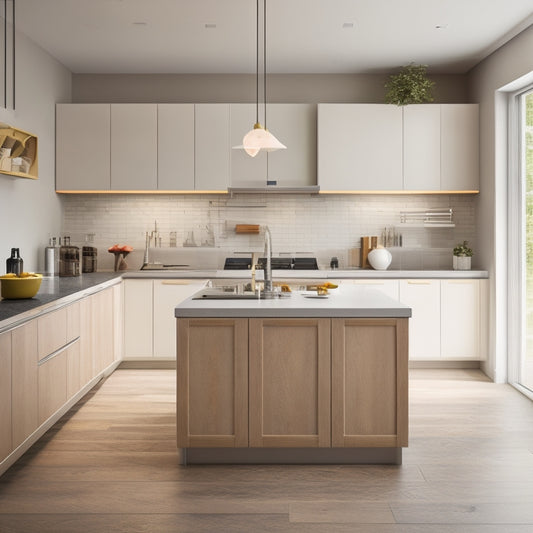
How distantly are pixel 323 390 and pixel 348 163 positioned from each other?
315cm

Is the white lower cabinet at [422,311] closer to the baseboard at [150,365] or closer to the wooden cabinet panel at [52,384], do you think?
the baseboard at [150,365]

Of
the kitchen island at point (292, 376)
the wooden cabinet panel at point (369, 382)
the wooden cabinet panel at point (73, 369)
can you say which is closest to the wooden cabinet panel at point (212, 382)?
the kitchen island at point (292, 376)

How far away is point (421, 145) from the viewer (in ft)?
19.2

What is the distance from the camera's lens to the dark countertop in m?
3.10

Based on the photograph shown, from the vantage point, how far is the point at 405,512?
9.01 feet

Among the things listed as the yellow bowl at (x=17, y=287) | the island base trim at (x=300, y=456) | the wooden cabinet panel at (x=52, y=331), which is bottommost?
the island base trim at (x=300, y=456)

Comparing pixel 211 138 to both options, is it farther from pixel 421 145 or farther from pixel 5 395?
pixel 5 395

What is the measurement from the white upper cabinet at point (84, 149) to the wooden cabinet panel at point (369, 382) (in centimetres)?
356

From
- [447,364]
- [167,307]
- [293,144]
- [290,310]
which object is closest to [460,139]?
[293,144]

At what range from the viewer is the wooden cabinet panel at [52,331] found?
3535mm

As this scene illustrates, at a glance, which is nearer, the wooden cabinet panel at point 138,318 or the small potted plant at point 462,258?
the wooden cabinet panel at point 138,318

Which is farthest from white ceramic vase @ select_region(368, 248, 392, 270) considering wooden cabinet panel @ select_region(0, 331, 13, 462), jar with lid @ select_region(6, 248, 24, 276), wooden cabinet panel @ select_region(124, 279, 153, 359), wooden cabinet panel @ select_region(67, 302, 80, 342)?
wooden cabinet panel @ select_region(0, 331, 13, 462)

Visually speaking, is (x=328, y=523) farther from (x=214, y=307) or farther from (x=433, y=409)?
(x=433, y=409)

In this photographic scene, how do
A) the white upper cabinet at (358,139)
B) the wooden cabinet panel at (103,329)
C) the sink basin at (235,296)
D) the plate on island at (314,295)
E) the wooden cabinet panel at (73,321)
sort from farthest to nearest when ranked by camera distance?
the white upper cabinet at (358,139) < the wooden cabinet panel at (103,329) < the wooden cabinet panel at (73,321) < the plate on island at (314,295) < the sink basin at (235,296)
